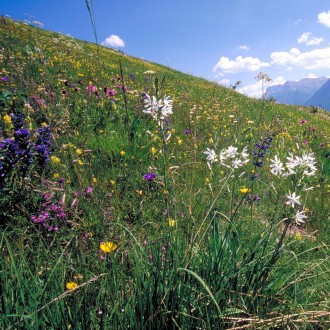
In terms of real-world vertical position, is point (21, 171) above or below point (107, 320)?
above

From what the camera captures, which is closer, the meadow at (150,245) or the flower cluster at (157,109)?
the meadow at (150,245)

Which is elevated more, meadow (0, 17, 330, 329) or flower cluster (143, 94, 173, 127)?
flower cluster (143, 94, 173, 127)

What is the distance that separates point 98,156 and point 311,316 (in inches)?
113

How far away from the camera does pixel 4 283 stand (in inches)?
56.2

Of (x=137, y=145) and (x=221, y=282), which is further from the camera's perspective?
(x=137, y=145)

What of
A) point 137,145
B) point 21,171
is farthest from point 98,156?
point 21,171

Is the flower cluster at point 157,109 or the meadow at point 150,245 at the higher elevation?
the flower cluster at point 157,109

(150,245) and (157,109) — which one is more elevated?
(157,109)

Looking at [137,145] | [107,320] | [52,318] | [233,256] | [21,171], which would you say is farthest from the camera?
[137,145]

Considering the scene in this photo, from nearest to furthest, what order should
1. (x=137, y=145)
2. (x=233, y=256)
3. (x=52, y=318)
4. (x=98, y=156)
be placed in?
1. (x=52, y=318)
2. (x=233, y=256)
3. (x=98, y=156)
4. (x=137, y=145)

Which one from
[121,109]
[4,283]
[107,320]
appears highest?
[121,109]

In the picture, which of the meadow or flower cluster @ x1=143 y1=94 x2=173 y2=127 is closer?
the meadow

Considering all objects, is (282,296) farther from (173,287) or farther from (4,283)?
(4,283)

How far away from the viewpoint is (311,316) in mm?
1560
